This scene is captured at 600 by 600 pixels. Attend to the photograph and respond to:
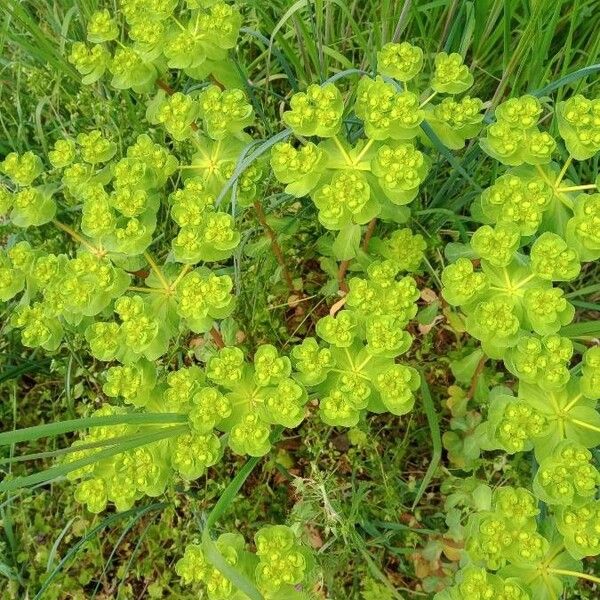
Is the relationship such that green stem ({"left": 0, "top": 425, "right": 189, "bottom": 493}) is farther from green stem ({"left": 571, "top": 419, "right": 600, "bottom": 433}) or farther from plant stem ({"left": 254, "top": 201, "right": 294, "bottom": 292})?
green stem ({"left": 571, "top": 419, "right": 600, "bottom": 433})

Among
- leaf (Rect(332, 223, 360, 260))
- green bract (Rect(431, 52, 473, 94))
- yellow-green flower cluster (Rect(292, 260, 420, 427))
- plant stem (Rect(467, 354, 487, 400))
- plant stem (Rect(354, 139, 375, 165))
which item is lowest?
plant stem (Rect(467, 354, 487, 400))

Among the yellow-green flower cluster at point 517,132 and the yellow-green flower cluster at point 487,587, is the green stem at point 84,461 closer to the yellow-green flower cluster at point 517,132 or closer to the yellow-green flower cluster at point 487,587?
the yellow-green flower cluster at point 487,587

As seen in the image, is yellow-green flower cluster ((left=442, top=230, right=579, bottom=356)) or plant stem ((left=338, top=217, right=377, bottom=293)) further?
plant stem ((left=338, top=217, right=377, bottom=293))

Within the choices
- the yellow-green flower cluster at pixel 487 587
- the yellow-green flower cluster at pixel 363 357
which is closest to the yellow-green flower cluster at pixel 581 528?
the yellow-green flower cluster at pixel 487 587

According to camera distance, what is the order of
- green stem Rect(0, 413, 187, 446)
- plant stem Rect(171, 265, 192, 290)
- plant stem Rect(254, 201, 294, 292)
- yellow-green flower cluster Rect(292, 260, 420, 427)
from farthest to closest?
1. plant stem Rect(254, 201, 294, 292)
2. plant stem Rect(171, 265, 192, 290)
3. yellow-green flower cluster Rect(292, 260, 420, 427)
4. green stem Rect(0, 413, 187, 446)

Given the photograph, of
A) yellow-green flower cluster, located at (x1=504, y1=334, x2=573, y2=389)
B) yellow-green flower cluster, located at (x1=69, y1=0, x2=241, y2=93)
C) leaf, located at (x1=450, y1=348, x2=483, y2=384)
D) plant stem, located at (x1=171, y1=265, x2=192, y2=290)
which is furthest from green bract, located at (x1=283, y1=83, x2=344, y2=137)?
leaf, located at (x1=450, y1=348, x2=483, y2=384)

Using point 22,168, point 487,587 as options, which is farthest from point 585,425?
point 22,168
